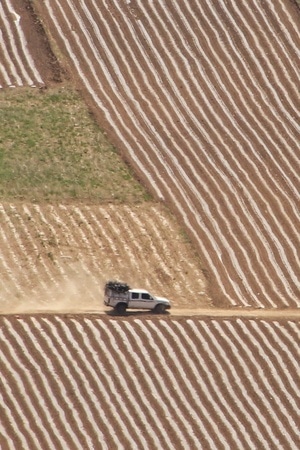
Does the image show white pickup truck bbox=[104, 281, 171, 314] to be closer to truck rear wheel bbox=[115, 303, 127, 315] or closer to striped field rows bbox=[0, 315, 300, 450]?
truck rear wheel bbox=[115, 303, 127, 315]

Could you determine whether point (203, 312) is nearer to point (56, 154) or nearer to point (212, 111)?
point (56, 154)

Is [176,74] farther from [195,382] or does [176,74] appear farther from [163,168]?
[195,382]

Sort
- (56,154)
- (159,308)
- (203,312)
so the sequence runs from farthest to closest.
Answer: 1. (56,154)
2. (203,312)
3. (159,308)

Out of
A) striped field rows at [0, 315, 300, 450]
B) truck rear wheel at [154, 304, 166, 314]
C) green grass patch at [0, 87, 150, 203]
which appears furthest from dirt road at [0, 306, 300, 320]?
green grass patch at [0, 87, 150, 203]

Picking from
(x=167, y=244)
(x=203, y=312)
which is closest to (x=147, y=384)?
(x=203, y=312)

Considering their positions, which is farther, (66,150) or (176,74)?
(176,74)

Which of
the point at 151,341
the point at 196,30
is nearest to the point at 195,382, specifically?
the point at 151,341
